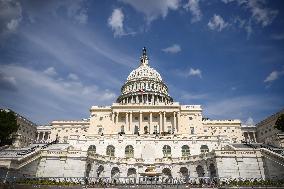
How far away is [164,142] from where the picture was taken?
6550 cm

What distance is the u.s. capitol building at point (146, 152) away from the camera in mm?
49844

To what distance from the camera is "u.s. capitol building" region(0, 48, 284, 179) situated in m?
49.8

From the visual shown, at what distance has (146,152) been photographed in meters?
64.2

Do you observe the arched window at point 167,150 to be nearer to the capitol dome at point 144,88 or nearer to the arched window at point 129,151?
the arched window at point 129,151

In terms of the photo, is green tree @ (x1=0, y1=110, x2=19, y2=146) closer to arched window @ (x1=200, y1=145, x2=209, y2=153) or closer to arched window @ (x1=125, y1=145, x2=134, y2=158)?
arched window @ (x1=125, y1=145, x2=134, y2=158)

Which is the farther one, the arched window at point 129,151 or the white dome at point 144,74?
the white dome at point 144,74

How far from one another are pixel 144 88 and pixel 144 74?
40.8 feet

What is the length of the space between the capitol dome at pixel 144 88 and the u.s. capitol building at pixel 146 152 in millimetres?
19151

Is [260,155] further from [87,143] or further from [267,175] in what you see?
[87,143]

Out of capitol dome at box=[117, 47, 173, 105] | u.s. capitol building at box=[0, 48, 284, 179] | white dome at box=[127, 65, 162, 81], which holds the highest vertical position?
white dome at box=[127, 65, 162, 81]

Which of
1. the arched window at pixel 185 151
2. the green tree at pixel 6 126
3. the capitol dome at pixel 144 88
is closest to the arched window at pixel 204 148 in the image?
the arched window at pixel 185 151

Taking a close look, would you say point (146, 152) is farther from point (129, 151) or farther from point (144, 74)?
point (144, 74)

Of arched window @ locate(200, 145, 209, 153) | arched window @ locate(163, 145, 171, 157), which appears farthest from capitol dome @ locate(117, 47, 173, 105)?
arched window @ locate(200, 145, 209, 153)

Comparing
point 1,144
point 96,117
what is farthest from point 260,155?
point 96,117
